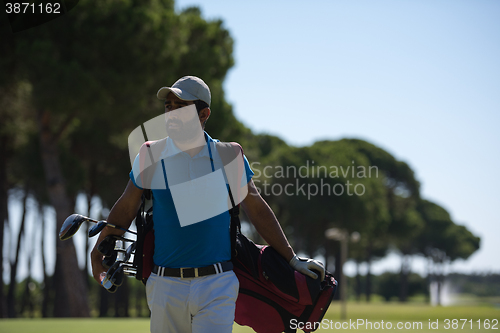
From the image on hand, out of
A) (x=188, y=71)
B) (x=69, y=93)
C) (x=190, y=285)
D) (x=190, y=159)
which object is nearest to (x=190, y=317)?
(x=190, y=285)

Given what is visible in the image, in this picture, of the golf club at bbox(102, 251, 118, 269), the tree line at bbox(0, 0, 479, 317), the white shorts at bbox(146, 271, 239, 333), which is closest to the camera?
the white shorts at bbox(146, 271, 239, 333)

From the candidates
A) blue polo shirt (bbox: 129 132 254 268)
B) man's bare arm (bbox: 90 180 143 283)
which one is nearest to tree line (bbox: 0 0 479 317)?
man's bare arm (bbox: 90 180 143 283)

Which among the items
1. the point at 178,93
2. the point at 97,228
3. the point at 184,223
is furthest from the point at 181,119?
the point at 97,228

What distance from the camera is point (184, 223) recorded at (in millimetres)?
2832

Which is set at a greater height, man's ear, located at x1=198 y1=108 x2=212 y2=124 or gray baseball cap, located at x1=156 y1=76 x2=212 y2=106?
gray baseball cap, located at x1=156 y1=76 x2=212 y2=106

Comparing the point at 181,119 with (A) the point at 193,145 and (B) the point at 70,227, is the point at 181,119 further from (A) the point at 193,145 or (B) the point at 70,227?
(B) the point at 70,227

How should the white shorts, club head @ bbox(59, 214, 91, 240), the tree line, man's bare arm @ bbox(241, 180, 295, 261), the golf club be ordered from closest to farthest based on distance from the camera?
the white shorts < club head @ bbox(59, 214, 91, 240) < the golf club < man's bare arm @ bbox(241, 180, 295, 261) < the tree line

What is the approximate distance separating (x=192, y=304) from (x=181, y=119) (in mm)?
955

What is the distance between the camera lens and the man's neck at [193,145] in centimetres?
297

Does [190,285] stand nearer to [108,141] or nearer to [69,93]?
[69,93]

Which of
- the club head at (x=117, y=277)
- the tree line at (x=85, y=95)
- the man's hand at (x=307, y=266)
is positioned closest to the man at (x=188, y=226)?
the club head at (x=117, y=277)

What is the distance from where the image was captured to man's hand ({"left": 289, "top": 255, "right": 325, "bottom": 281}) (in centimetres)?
318

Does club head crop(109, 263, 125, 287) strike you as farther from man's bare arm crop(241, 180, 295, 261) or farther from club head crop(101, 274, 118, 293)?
man's bare arm crop(241, 180, 295, 261)

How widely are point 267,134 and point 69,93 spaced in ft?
105
